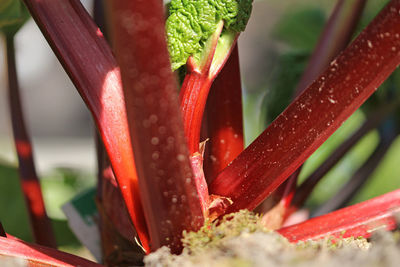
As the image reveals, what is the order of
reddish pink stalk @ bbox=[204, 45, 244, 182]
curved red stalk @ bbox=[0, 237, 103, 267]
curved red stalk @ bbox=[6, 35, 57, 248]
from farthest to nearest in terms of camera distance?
curved red stalk @ bbox=[6, 35, 57, 248]
reddish pink stalk @ bbox=[204, 45, 244, 182]
curved red stalk @ bbox=[0, 237, 103, 267]

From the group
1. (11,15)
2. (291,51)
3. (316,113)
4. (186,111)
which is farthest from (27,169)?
(291,51)

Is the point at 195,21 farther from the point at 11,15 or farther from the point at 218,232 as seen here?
the point at 11,15

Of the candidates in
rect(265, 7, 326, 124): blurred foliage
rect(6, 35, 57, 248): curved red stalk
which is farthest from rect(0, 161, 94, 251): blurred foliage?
rect(265, 7, 326, 124): blurred foliage

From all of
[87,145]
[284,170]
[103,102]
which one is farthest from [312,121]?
[87,145]

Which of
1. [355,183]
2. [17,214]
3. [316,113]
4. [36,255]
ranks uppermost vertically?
[316,113]

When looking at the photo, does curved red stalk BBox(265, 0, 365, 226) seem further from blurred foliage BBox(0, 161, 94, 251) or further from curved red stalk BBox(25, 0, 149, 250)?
blurred foliage BBox(0, 161, 94, 251)

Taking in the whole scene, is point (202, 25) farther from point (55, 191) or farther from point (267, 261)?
point (55, 191)
